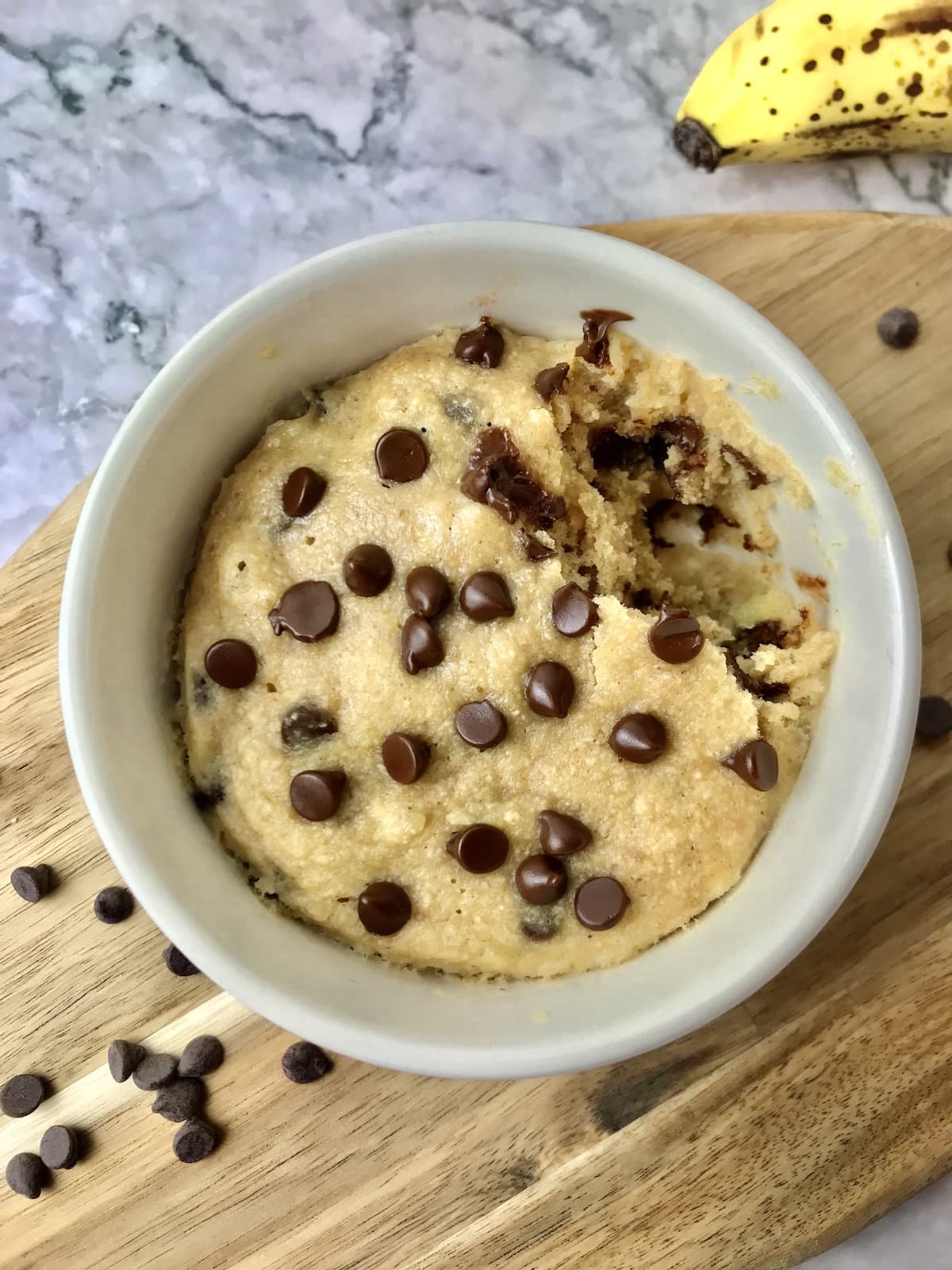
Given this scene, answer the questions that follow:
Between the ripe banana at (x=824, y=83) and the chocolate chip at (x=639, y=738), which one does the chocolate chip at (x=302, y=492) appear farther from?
the ripe banana at (x=824, y=83)

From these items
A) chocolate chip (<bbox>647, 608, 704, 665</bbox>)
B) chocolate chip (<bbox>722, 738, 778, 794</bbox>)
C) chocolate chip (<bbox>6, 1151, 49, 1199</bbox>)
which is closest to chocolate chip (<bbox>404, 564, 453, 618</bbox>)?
chocolate chip (<bbox>647, 608, 704, 665</bbox>)

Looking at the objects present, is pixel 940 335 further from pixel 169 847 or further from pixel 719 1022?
pixel 169 847

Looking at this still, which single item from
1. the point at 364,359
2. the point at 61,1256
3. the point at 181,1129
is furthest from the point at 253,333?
the point at 61,1256

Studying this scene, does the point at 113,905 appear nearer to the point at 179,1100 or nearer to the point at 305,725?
the point at 179,1100

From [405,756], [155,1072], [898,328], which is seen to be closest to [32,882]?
[155,1072]

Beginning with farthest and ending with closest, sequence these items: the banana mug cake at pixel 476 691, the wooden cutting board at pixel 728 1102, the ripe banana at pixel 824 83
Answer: the wooden cutting board at pixel 728 1102 → the ripe banana at pixel 824 83 → the banana mug cake at pixel 476 691

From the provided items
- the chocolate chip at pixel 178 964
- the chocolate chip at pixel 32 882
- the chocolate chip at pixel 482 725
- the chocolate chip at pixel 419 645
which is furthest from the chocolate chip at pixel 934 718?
the chocolate chip at pixel 32 882

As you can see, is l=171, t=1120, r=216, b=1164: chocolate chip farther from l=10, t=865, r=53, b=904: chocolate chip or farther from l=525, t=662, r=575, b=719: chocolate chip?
l=525, t=662, r=575, b=719: chocolate chip
